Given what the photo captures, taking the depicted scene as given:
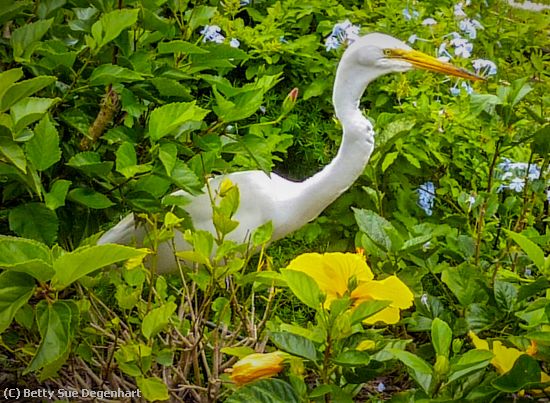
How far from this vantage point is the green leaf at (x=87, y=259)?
76cm

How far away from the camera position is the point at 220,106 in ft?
4.51

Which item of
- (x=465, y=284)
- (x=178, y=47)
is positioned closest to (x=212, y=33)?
(x=178, y=47)

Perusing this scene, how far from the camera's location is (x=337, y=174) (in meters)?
1.99

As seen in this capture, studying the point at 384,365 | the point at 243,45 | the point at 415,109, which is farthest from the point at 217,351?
the point at 243,45

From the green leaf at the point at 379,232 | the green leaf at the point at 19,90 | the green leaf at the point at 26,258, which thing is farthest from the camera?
the green leaf at the point at 379,232

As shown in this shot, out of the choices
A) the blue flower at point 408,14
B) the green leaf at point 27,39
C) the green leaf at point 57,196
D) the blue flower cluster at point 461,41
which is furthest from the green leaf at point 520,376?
the blue flower at point 408,14

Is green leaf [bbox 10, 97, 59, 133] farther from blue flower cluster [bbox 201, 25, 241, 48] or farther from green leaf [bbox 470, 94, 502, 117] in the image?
blue flower cluster [bbox 201, 25, 241, 48]

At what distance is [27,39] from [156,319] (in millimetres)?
527

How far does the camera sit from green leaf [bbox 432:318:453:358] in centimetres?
85

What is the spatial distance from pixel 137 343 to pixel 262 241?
0.21 m

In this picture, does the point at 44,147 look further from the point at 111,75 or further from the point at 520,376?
the point at 520,376

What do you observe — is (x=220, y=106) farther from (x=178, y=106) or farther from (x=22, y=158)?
(x=22, y=158)

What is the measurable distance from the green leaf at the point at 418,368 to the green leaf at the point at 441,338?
2 centimetres

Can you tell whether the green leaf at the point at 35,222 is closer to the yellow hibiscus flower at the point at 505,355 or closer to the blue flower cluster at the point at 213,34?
the yellow hibiscus flower at the point at 505,355
